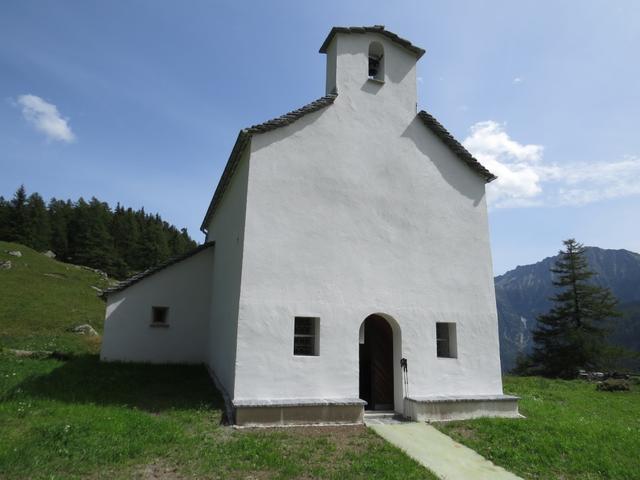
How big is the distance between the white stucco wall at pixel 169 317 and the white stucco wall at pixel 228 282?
0.59 metres

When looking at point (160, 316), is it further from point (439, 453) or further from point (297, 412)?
point (439, 453)

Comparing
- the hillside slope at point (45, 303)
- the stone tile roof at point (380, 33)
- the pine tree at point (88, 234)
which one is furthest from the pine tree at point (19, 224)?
the stone tile roof at point (380, 33)

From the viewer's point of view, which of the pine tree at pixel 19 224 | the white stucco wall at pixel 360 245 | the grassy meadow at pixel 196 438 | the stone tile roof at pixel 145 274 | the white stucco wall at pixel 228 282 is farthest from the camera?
the pine tree at pixel 19 224

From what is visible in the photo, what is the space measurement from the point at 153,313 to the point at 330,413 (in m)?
8.97

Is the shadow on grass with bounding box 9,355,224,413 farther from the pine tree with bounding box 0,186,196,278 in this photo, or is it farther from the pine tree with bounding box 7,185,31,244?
the pine tree with bounding box 7,185,31,244

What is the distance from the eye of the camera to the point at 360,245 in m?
10.8

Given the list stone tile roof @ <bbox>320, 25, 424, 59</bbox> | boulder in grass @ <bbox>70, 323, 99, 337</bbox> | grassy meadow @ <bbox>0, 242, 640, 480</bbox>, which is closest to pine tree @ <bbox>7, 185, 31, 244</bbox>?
boulder in grass @ <bbox>70, 323, 99, 337</bbox>

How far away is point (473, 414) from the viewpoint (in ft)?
35.1

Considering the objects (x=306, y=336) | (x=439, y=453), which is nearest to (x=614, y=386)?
(x=439, y=453)

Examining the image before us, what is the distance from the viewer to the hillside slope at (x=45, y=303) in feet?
67.2

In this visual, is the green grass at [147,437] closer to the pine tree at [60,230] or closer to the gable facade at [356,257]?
the gable facade at [356,257]

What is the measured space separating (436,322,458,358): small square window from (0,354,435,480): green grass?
12.6 feet

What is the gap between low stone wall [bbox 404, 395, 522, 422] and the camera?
10.1 meters

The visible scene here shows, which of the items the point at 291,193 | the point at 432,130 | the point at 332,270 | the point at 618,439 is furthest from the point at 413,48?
the point at 618,439
